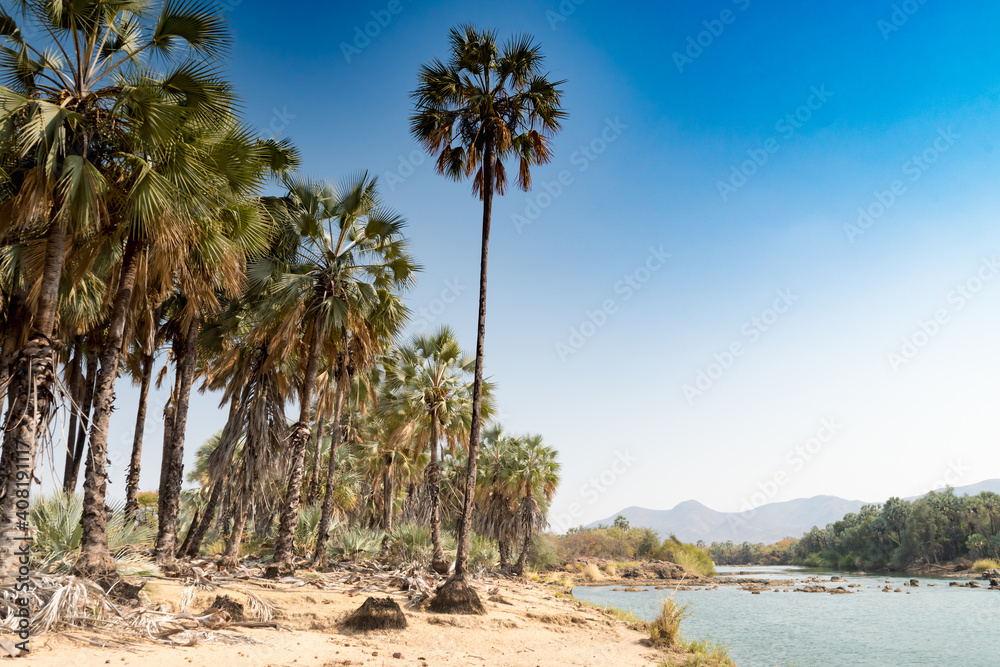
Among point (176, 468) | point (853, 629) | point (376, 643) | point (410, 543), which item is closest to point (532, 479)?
point (410, 543)

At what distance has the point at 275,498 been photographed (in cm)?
2048

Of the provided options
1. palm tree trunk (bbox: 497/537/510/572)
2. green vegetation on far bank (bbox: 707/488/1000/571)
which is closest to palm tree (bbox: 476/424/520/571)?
palm tree trunk (bbox: 497/537/510/572)

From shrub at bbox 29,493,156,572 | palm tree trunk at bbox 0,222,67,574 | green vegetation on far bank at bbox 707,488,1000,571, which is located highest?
palm tree trunk at bbox 0,222,67,574

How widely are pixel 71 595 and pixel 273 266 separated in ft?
32.4

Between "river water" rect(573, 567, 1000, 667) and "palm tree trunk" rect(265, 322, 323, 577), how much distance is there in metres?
11.7

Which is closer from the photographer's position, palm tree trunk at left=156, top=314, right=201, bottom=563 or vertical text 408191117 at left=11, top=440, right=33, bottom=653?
vertical text 408191117 at left=11, top=440, right=33, bottom=653

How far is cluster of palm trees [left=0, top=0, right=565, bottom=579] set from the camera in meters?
7.65

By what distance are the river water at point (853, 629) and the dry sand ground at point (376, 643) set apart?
484 centimetres

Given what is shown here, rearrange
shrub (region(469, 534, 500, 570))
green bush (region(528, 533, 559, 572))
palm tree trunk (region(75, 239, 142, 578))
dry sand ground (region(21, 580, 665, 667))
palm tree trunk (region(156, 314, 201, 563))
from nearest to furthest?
dry sand ground (region(21, 580, 665, 667)) → palm tree trunk (region(75, 239, 142, 578)) → palm tree trunk (region(156, 314, 201, 563)) → shrub (region(469, 534, 500, 570)) → green bush (region(528, 533, 559, 572))

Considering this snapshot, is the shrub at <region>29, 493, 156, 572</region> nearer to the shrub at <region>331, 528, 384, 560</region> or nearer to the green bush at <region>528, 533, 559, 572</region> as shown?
the shrub at <region>331, 528, 384, 560</region>

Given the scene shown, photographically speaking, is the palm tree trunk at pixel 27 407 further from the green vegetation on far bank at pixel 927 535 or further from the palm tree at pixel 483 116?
the green vegetation on far bank at pixel 927 535

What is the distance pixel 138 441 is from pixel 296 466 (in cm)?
655

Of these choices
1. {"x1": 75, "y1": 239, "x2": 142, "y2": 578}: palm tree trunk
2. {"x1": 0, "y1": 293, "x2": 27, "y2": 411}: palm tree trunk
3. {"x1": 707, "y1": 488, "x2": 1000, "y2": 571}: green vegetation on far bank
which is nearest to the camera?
{"x1": 75, "y1": 239, "x2": 142, "y2": 578}: palm tree trunk

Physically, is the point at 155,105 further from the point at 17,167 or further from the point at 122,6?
the point at 17,167
